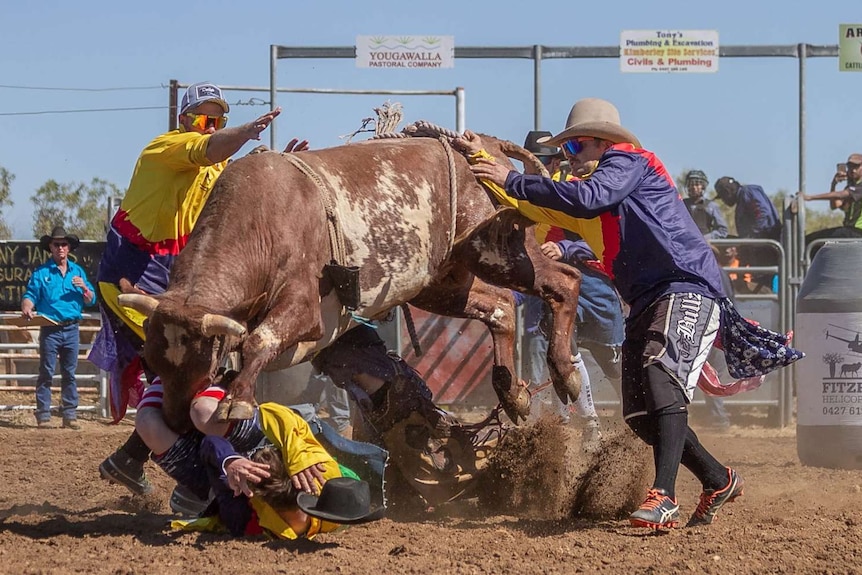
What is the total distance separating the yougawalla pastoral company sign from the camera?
29.9ft

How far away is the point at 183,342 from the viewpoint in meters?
4.34

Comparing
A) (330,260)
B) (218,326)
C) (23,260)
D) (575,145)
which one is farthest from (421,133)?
(23,260)

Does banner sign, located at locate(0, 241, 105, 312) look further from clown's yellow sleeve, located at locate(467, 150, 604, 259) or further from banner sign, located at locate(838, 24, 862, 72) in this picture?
banner sign, located at locate(838, 24, 862, 72)

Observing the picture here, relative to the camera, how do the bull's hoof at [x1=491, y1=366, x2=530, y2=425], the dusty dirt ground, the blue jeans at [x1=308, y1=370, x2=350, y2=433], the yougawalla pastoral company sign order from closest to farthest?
the dusty dirt ground
the bull's hoof at [x1=491, y1=366, x2=530, y2=425]
the yougawalla pastoral company sign
the blue jeans at [x1=308, y1=370, x2=350, y2=433]

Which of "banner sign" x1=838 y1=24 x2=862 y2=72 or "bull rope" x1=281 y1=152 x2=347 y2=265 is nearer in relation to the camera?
"bull rope" x1=281 y1=152 x2=347 y2=265

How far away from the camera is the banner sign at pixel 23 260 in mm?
11422

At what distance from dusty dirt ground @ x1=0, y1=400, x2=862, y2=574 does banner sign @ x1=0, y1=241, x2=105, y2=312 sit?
192 inches

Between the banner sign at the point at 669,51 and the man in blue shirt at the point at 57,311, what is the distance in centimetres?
526

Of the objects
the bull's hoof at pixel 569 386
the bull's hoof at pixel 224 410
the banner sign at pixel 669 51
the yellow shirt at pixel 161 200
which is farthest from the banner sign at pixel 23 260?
the bull's hoof at pixel 224 410

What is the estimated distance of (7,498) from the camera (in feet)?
20.4

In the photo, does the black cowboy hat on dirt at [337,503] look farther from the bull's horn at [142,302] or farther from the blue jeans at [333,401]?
the blue jeans at [333,401]

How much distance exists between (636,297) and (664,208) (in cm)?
39

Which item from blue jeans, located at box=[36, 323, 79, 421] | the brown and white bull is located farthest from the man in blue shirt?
the brown and white bull

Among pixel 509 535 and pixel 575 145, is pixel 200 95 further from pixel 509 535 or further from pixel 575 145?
pixel 509 535
